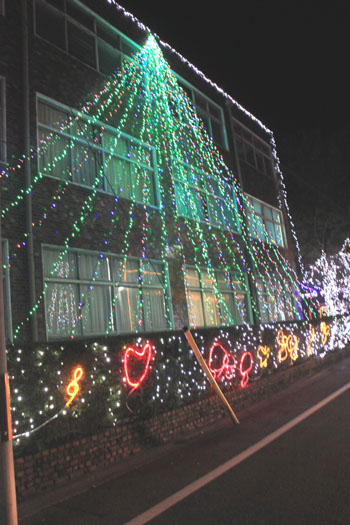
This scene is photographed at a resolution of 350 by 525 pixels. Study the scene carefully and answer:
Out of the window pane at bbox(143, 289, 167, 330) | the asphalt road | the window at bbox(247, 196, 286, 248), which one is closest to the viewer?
the asphalt road

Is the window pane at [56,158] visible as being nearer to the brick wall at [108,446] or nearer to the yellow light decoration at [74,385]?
the yellow light decoration at [74,385]

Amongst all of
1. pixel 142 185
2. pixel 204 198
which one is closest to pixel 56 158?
pixel 142 185

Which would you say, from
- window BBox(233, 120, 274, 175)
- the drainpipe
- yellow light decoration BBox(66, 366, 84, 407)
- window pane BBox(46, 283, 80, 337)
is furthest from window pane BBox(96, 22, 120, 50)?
yellow light decoration BBox(66, 366, 84, 407)

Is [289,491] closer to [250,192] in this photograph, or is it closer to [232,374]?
[232,374]

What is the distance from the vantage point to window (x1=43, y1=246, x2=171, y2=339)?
891 centimetres

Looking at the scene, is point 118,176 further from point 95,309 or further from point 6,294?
point 6,294

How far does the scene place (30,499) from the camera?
4.85 m

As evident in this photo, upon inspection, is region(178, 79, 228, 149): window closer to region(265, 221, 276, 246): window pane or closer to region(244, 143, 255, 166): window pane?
region(244, 143, 255, 166): window pane

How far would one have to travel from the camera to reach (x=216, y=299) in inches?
547

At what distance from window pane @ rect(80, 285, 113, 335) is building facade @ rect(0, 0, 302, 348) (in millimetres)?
26

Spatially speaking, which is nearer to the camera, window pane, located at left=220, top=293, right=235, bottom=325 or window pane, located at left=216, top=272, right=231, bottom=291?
window pane, located at left=220, top=293, right=235, bottom=325

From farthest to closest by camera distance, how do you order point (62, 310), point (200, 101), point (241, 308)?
point (200, 101)
point (241, 308)
point (62, 310)

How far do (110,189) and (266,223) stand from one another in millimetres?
9898

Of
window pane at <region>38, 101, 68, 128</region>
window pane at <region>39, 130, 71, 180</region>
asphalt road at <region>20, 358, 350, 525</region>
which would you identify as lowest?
asphalt road at <region>20, 358, 350, 525</region>
